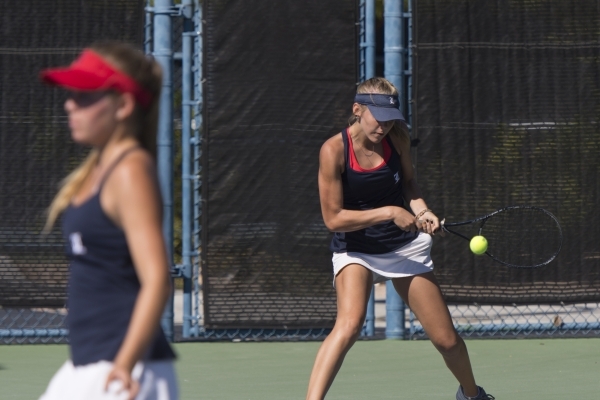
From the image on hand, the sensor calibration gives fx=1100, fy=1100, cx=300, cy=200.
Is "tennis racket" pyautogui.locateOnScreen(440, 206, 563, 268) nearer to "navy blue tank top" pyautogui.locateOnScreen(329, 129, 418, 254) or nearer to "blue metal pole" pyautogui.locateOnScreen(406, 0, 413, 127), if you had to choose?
"blue metal pole" pyautogui.locateOnScreen(406, 0, 413, 127)

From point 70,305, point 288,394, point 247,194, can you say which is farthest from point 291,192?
point 70,305

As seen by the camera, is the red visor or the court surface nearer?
the red visor

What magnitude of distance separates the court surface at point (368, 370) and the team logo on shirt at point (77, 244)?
3.12 metres

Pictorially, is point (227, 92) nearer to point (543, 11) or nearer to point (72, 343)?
point (543, 11)

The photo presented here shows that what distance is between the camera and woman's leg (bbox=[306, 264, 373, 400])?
4516 mm

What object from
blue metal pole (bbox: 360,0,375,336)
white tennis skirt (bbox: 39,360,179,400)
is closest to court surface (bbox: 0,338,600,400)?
blue metal pole (bbox: 360,0,375,336)

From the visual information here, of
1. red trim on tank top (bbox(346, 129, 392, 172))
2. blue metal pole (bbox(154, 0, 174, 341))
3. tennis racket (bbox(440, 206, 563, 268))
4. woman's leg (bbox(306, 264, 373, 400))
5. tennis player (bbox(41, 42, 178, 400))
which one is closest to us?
tennis player (bbox(41, 42, 178, 400))

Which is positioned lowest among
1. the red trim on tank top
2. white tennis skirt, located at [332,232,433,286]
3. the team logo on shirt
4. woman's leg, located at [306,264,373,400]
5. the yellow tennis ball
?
woman's leg, located at [306,264,373,400]

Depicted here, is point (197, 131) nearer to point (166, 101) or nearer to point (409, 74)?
point (166, 101)

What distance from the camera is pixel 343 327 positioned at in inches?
181

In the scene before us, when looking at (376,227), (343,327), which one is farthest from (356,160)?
(343,327)

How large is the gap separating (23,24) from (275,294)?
2400 mm

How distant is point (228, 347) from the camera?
24.0 ft

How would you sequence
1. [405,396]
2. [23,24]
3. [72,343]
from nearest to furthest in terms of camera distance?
[72,343]
[405,396]
[23,24]
